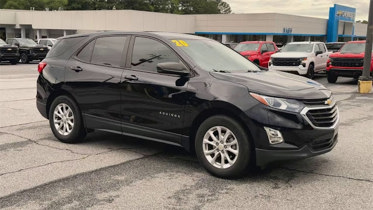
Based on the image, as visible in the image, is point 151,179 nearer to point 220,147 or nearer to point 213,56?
point 220,147

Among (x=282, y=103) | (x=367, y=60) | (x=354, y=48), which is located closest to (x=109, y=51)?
(x=282, y=103)

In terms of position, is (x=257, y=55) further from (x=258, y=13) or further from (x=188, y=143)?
(x=258, y=13)

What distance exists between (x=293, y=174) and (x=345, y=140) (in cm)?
228

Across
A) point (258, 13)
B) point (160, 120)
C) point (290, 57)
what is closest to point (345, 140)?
point (160, 120)

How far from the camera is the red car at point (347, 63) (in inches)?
647

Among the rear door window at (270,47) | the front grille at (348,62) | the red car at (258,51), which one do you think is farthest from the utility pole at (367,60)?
the rear door window at (270,47)

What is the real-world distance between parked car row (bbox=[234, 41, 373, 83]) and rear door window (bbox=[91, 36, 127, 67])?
12.7 meters

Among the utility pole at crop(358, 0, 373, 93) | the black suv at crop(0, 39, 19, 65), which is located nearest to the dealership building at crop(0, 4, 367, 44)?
the black suv at crop(0, 39, 19, 65)

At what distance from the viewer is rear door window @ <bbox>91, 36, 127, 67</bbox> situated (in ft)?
19.2

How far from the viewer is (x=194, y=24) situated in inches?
2490

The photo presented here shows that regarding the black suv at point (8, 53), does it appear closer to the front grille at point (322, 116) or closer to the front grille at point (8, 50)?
the front grille at point (8, 50)

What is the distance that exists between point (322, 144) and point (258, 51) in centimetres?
1642

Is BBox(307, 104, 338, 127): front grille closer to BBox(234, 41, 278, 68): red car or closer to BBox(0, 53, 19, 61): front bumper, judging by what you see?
BBox(234, 41, 278, 68): red car

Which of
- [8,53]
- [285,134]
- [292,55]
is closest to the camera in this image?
[285,134]
